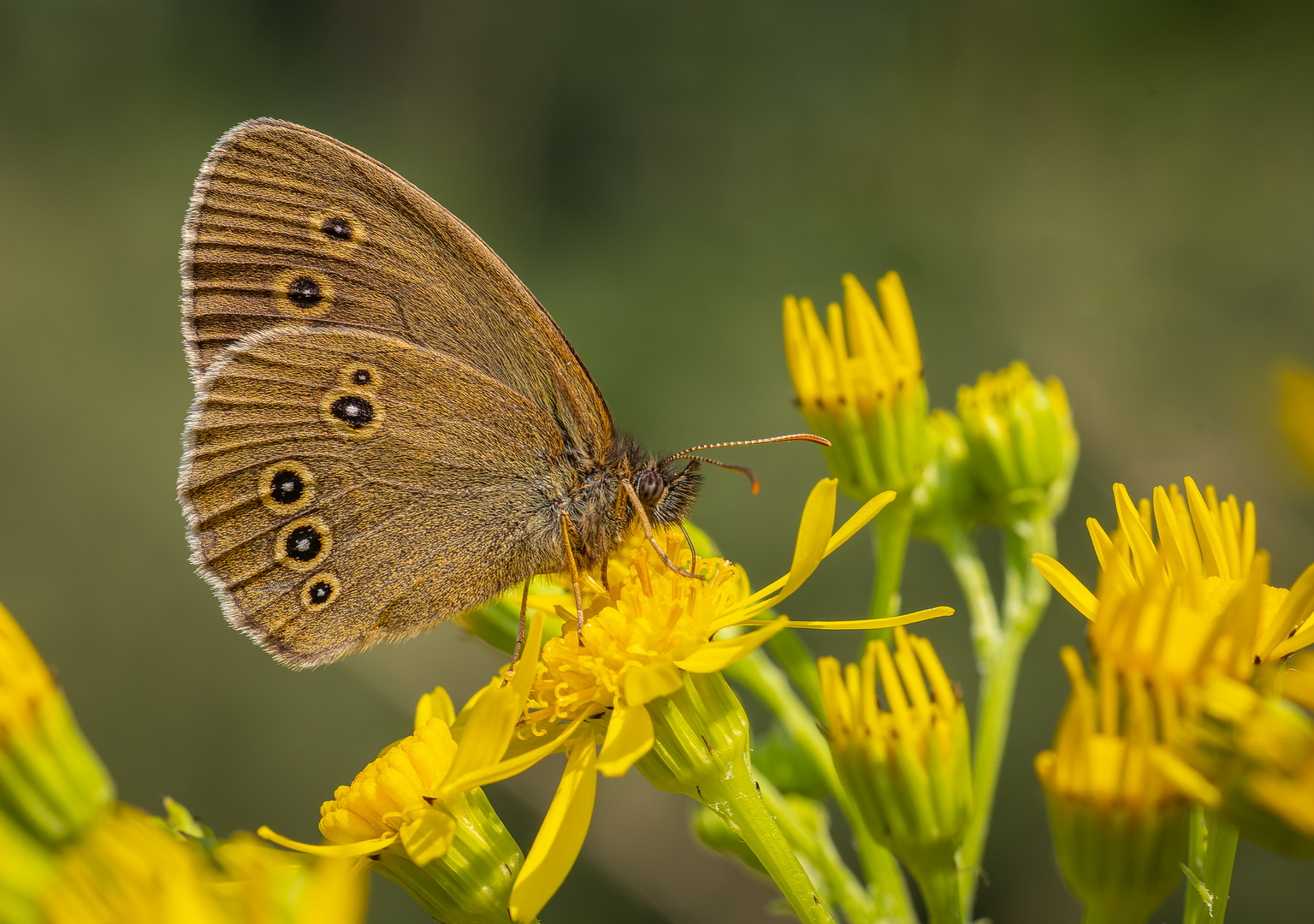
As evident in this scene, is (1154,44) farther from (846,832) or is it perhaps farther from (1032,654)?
(846,832)

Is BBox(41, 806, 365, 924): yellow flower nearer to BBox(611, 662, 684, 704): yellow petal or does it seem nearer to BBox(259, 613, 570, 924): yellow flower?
BBox(259, 613, 570, 924): yellow flower

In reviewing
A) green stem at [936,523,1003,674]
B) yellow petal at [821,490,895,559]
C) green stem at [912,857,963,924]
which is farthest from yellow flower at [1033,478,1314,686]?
green stem at [936,523,1003,674]

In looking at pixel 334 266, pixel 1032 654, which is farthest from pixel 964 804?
pixel 1032 654

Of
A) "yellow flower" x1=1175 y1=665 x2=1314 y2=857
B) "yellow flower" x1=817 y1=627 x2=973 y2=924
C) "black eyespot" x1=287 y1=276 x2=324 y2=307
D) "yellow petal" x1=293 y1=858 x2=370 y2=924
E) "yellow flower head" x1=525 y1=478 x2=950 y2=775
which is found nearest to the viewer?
"yellow flower" x1=1175 y1=665 x2=1314 y2=857

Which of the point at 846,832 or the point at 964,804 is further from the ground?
the point at 964,804

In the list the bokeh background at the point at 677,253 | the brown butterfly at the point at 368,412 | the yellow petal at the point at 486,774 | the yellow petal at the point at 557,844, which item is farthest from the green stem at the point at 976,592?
the bokeh background at the point at 677,253

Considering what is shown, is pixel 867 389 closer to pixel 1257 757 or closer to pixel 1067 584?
pixel 1067 584
